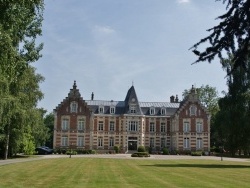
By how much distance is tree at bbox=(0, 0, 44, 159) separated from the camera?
48.5 feet

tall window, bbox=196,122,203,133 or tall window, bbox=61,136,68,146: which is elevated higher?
tall window, bbox=196,122,203,133

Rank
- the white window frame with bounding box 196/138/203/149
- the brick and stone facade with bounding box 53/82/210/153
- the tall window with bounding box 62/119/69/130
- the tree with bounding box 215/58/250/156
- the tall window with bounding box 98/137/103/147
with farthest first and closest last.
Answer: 1. the tall window with bounding box 98/137/103/147
2. the white window frame with bounding box 196/138/203/149
3. the brick and stone facade with bounding box 53/82/210/153
4. the tall window with bounding box 62/119/69/130
5. the tree with bounding box 215/58/250/156

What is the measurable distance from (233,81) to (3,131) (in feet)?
81.8

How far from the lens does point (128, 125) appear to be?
6619 centimetres

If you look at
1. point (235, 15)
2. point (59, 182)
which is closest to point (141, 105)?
point (59, 182)

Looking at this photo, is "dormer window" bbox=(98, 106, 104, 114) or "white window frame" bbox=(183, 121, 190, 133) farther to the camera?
"dormer window" bbox=(98, 106, 104, 114)

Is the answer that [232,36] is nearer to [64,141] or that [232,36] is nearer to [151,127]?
[64,141]

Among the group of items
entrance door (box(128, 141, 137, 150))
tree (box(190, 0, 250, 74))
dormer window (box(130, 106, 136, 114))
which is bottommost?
entrance door (box(128, 141, 137, 150))

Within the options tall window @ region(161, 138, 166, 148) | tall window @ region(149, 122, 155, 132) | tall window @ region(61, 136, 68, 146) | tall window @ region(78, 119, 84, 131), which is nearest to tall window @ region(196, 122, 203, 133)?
tall window @ region(161, 138, 166, 148)

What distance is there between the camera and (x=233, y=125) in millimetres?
42062

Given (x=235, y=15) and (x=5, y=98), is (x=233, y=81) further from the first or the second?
(x=235, y=15)

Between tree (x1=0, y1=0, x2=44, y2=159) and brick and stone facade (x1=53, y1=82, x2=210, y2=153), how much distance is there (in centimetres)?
2012

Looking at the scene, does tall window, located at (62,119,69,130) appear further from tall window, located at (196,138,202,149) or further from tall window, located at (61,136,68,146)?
tall window, located at (196,138,202,149)

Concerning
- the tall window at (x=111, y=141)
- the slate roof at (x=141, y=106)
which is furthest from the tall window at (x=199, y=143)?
the tall window at (x=111, y=141)
